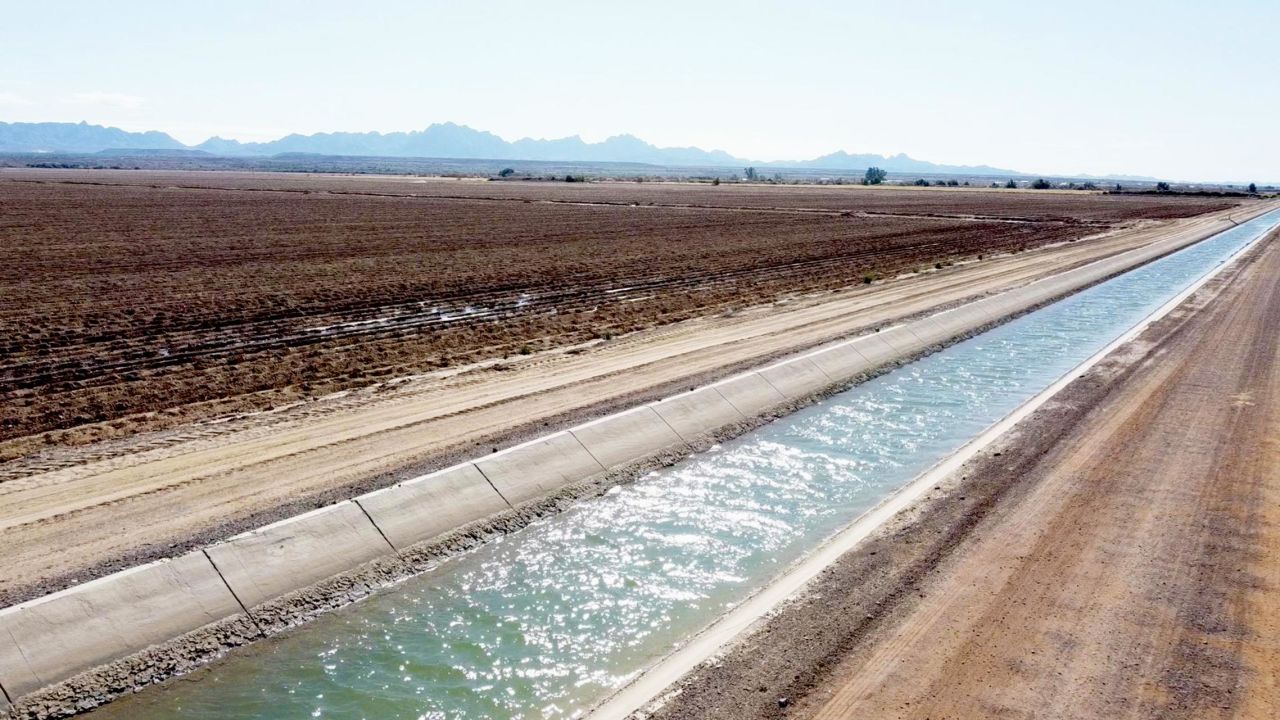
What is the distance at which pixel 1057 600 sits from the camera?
27.1ft

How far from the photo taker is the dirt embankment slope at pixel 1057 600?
683 centimetres

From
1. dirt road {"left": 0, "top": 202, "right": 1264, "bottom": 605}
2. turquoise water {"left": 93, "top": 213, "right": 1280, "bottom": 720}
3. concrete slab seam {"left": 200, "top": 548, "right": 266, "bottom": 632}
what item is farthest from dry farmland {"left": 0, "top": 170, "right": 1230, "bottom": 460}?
turquoise water {"left": 93, "top": 213, "right": 1280, "bottom": 720}

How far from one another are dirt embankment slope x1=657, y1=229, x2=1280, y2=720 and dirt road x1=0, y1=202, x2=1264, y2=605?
540cm

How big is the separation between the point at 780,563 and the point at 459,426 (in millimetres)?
5241

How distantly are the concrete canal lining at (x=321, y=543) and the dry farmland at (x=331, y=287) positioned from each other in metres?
4.38

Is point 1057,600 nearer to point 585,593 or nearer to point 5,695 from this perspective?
point 585,593

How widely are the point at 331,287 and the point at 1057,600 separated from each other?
→ 21136mm

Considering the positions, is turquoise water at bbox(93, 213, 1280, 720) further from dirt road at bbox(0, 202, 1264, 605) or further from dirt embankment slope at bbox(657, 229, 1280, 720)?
dirt road at bbox(0, 202, 1264, 605)

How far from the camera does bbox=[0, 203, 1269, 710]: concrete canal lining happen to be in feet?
24.7

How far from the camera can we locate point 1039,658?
729 cm

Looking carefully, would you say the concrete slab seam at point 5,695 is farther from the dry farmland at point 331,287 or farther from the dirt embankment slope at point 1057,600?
the dry farmland at point 331,287

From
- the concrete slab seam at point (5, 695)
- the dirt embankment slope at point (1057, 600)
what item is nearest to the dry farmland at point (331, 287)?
the concrete slab seam at point (5, 695)

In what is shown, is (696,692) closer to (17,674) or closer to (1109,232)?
(17,674)

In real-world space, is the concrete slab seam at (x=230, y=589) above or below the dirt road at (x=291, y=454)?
below
